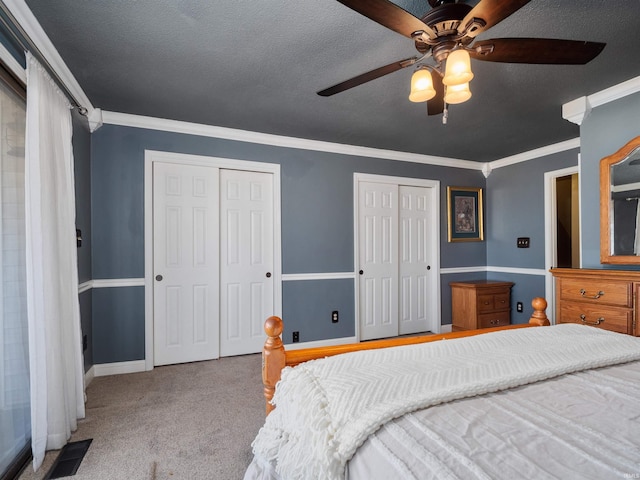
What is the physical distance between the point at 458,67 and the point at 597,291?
211 cm

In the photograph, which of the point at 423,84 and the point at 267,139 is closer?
the point at 423,84

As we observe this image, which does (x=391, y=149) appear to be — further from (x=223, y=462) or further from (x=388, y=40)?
(x=223, y=462)

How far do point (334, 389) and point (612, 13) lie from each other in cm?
229

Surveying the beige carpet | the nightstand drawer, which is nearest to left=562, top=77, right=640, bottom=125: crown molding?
the nightstand drawer

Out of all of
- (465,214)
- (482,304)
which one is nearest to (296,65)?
(465,214)

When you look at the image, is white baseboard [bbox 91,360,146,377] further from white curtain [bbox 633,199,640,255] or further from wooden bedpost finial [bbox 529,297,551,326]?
white curtain [bbox 633,199,640,255]

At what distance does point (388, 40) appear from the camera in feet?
6.19

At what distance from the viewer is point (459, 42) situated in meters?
1.42

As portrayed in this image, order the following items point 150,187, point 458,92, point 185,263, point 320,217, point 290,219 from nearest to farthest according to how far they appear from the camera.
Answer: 1. point 458,92
2. point 150,187
3. point 185,263
4. point 290,219
5. point 320,217

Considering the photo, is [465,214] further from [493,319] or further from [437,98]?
[437,98]

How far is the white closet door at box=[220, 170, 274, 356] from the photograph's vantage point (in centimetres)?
342

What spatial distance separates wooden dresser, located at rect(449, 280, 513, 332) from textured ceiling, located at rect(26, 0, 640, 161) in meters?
1.86

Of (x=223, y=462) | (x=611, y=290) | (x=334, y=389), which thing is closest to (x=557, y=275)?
(x=611, y=290)

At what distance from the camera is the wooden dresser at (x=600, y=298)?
2.23 metres
